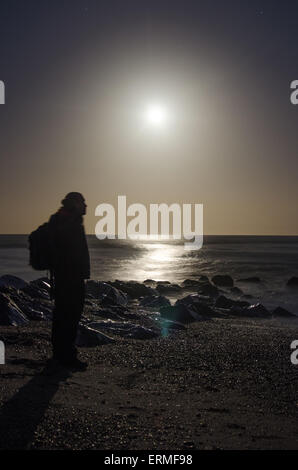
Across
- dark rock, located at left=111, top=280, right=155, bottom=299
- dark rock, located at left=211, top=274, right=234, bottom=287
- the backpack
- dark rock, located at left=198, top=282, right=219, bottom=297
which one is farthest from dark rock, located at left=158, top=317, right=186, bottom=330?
dark rock, located at left=211, top=274, right=234, bottom=287

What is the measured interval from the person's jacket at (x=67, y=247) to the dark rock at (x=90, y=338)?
1609mm

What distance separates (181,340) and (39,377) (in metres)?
3.27

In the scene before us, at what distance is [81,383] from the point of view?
4.48 metres

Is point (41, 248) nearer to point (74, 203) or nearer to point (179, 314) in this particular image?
point (74, 203)

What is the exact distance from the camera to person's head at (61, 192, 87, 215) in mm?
5184

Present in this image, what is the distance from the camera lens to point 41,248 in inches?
199

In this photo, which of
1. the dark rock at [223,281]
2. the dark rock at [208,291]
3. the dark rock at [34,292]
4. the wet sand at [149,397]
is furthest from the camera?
the dark rock at [223,281]

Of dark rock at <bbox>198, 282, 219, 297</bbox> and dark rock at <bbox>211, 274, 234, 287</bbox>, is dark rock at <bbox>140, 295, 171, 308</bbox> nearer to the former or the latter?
dark rock at <bbox>198, 282, 219, 297</bbox>

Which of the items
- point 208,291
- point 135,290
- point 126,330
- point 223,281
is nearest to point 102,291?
point 135,290

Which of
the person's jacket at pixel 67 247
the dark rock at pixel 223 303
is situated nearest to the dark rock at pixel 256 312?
the dark rock at pixel 223 303

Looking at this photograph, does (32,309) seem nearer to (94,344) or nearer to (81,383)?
(94,344)

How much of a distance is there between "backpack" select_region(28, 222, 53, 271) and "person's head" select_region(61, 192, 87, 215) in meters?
0.36

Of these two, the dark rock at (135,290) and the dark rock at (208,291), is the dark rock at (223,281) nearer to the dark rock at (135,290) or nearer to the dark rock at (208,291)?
the dark rock at (208,291)

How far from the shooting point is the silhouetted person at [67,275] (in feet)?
16.7
